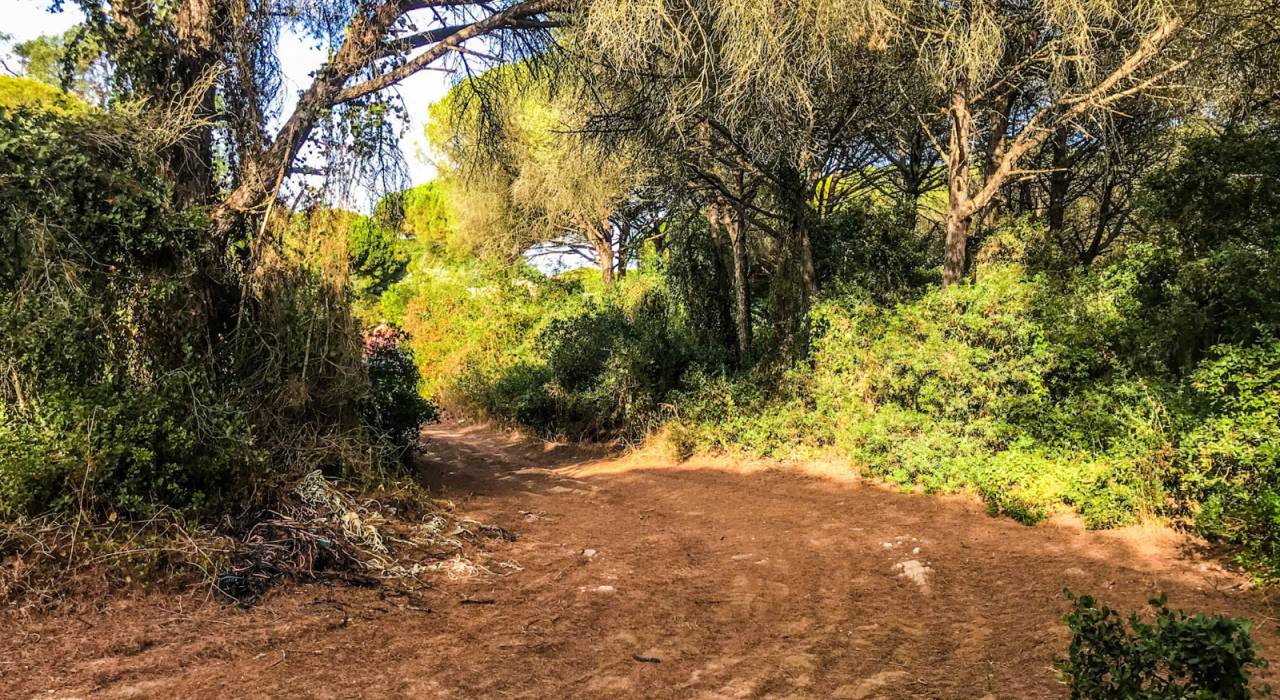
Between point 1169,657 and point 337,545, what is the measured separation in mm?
4532

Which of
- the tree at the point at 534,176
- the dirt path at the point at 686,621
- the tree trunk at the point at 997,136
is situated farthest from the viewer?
the tree trunk at the point at 997,136

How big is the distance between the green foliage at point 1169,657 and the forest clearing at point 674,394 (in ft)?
0.04

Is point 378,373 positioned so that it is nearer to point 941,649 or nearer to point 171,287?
point 171,287

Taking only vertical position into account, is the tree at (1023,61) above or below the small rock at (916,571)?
above

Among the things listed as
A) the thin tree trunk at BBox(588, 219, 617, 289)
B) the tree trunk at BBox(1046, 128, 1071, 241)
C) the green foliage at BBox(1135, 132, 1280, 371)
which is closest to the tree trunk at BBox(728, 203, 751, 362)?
the tree trunk at BBox(1046, 128, 1071, 241)

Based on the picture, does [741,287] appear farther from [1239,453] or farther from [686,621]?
[686,621]

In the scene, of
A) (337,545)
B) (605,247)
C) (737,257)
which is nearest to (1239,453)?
(337,545)

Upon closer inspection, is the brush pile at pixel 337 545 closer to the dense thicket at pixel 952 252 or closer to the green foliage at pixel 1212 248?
the dense thicket at pixel 952 252

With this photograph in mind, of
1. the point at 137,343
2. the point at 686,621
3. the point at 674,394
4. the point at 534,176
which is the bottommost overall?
the point at 686,621

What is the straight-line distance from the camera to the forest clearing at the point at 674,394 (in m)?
3.70

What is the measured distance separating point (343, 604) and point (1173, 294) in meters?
7.54

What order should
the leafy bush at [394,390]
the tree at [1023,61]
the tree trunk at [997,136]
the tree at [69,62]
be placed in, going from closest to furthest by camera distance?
the tree at [69,62]
the tree at [1023,61]
the leafy bush at [394,390]
the tree trunk at [997,136]

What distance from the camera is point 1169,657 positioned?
1.89 metres

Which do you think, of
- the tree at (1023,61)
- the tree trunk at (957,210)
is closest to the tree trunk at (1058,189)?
the tree at (1023,61)
